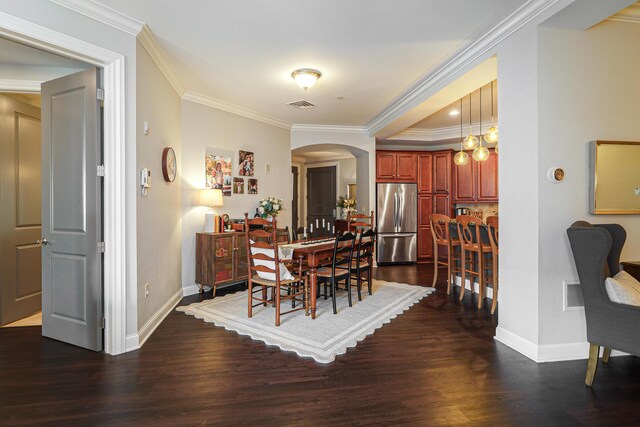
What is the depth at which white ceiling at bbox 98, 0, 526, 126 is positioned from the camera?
283 centimetres

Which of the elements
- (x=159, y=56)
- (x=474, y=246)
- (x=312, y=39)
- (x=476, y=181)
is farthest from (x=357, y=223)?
(x=159, y=56)

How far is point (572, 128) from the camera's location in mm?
2771

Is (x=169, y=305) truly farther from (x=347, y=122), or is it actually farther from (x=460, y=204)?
(x=460, y=204)

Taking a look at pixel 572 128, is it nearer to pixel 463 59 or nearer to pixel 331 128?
pixel 463 59

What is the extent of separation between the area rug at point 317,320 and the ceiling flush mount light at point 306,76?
2686 millimetres

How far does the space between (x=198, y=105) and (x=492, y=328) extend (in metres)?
4.66

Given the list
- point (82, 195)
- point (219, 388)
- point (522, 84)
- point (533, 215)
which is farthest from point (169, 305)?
point (522, 84)

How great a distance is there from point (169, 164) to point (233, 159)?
1626 mm

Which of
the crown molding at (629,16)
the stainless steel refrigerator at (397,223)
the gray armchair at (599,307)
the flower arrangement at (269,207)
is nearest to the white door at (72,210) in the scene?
the flower arrangement at (269,207)

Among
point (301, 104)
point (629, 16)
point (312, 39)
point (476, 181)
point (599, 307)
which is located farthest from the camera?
point (476, 181)

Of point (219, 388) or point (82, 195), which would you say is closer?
point (219, 388)

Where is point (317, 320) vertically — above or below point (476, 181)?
below

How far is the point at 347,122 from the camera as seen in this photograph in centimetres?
661

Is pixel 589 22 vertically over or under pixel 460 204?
over
